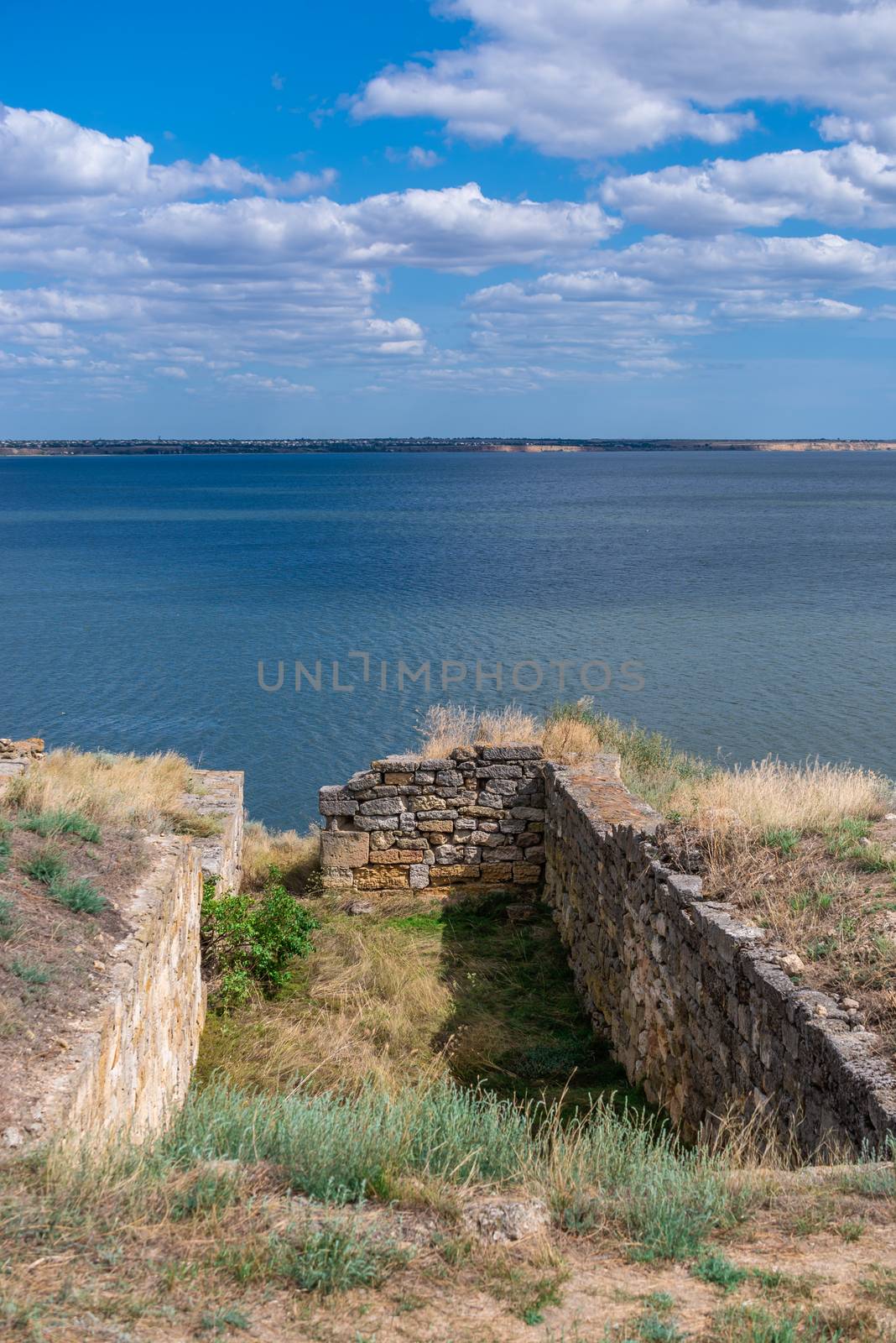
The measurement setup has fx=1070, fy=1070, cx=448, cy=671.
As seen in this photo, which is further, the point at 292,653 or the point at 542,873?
the point at 292,653

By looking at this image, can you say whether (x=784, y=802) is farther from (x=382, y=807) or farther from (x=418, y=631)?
(x=418, y=631)

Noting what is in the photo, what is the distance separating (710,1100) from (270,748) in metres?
15.7

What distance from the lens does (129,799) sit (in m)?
8.45

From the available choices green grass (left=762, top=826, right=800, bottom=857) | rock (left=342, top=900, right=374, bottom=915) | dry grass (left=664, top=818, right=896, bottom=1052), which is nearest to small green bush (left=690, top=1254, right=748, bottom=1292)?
dry grass (left=664, top=818, right=896, bottom=1052)

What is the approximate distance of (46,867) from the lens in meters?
6.12

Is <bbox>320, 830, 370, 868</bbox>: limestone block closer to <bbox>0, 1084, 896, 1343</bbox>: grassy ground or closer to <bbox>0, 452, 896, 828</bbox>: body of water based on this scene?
<bbox>0, 452, 896, 828</bbox>: body of water

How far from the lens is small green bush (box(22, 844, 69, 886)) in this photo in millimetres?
6055

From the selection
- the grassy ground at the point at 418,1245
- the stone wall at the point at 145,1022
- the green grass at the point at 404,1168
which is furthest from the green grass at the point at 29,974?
the grassy ground at the point at 418,1245

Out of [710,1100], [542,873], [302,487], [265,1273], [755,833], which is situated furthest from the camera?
[302,487]

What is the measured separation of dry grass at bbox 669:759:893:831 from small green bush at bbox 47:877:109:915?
3.83 metres

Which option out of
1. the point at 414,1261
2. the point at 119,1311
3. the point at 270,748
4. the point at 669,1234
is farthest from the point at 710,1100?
the point at 270,748

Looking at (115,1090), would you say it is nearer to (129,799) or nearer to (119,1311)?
(119,1311)

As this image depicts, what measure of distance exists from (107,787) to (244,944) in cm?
170

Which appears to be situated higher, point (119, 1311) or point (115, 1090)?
point (119, 1311)
